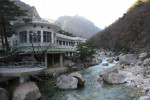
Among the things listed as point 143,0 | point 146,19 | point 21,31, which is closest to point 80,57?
point 21,31

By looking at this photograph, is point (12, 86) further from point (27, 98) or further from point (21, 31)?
point (21, 31)

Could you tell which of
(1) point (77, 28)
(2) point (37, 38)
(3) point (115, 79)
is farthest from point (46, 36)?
(1) point (77, 28)

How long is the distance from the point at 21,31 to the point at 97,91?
628 inches

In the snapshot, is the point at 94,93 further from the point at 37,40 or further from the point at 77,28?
the point at 77,28

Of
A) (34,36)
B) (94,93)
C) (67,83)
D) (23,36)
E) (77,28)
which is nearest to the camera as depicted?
(94,93)

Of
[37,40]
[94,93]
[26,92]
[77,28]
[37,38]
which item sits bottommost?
[94,93]

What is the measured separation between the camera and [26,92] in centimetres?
797

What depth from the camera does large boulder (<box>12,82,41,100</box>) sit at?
25.5ft

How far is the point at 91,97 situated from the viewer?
9.09 meters

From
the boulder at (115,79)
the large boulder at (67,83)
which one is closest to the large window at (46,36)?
the large boulder at (67,83)

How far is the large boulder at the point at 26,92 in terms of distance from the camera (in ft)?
25.5

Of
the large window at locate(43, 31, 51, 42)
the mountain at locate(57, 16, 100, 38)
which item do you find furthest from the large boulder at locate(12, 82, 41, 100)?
the mountain at locate(57, 16, 100, 38)

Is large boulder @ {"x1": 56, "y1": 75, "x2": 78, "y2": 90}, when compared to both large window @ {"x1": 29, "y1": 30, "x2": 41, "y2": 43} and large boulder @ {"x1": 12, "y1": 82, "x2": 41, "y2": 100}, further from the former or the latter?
large window @ {"x1": 29, "y1": 30, "x2": 41, "y2": 43}

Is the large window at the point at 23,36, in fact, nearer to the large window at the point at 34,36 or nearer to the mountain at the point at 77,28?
the large window at the point at 34,36
